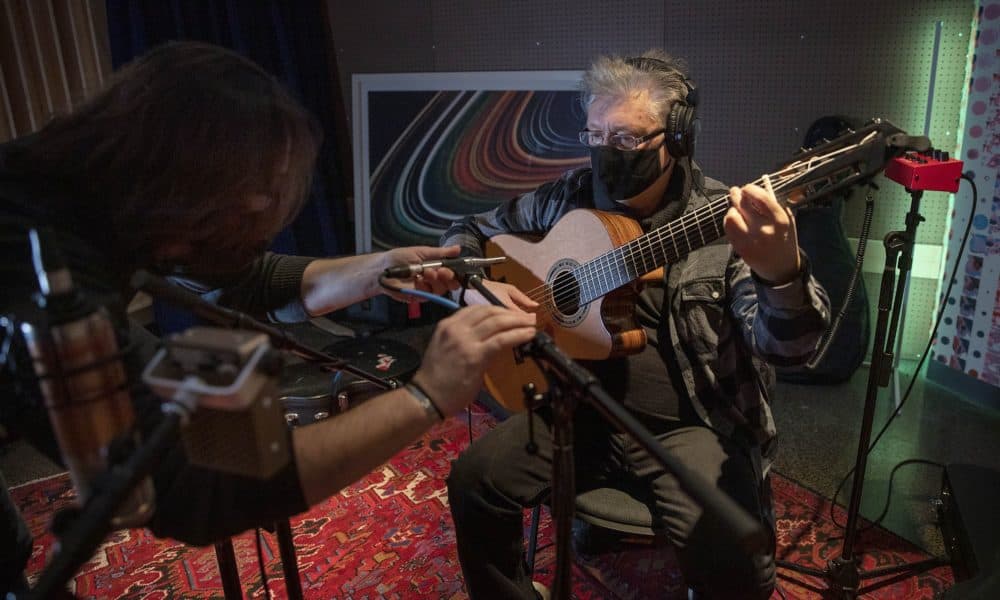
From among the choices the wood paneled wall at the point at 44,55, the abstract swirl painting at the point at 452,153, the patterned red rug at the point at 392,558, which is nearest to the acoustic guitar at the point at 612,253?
the patterned red rug at the point at 392,558

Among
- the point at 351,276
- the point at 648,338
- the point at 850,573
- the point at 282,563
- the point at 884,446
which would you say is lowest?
the point at 884,446

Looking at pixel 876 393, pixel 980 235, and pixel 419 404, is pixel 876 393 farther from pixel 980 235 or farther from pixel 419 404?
pixel 980 235

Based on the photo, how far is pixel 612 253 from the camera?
179 centimetres

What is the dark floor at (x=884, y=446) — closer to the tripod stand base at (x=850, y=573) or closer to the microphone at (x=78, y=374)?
the tripod stand base at (x=850, y=573)

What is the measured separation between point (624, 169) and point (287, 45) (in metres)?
2.98

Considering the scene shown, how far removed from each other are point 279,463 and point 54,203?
0.62 meters

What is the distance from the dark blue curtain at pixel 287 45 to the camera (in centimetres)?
362

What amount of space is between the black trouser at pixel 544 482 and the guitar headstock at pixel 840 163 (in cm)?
63

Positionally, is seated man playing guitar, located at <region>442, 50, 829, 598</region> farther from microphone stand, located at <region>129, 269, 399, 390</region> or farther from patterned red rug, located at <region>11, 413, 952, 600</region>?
microphone stand, located at <region>129, 269, 399, 390</region>

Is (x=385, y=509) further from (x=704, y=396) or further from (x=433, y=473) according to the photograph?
(x=704, y=396)

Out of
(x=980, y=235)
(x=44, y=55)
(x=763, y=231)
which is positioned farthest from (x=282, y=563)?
(x=44, y=55)

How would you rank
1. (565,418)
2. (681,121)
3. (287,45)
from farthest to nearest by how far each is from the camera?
(287,45)
(681,121)
(565,418)

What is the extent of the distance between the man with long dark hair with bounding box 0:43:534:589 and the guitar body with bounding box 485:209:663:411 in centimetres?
56

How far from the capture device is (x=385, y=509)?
2637 millimetres
